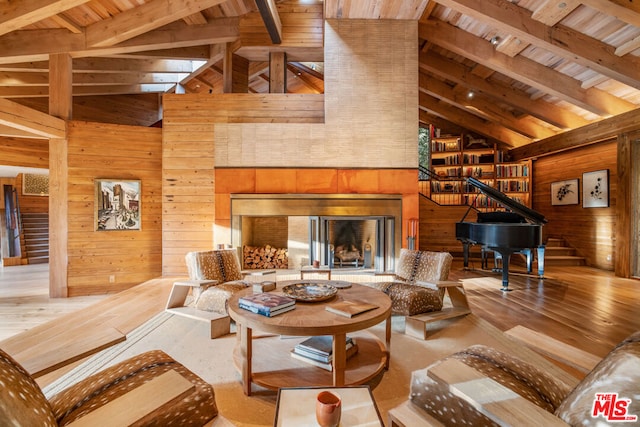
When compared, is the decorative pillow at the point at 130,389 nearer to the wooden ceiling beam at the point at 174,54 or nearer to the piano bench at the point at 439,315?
the piano bench at the point at 439,315

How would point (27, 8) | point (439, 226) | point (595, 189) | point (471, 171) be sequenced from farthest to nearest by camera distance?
point (471, 171), point (439, 226), point (595, 189), point (27, 8)

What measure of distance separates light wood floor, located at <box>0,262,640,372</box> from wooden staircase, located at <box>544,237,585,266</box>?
2.38 ft

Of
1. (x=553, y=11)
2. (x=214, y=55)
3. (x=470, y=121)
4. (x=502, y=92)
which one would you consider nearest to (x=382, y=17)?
(x=553, y=11)

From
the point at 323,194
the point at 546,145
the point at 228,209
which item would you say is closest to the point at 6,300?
the point at 228,209

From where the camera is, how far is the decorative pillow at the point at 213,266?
10.7 ft

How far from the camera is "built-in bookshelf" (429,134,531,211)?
308 inches

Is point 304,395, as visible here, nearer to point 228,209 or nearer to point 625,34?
point 228,209

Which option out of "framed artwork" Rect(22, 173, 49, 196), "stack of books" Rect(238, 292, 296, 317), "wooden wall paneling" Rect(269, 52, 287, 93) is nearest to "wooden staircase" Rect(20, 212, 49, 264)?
"framed artwork" Rect(22, 173, 49, 196)

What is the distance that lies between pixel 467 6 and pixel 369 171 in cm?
265

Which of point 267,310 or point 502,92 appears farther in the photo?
point 502,92

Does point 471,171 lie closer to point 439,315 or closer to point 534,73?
point 534,73

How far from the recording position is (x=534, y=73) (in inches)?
200

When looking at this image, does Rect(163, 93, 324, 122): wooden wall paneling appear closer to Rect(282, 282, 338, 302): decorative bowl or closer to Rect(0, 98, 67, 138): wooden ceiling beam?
Rect(0, 98, 67, 138): wooden ceiling beam

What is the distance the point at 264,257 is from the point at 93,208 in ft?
10.3
